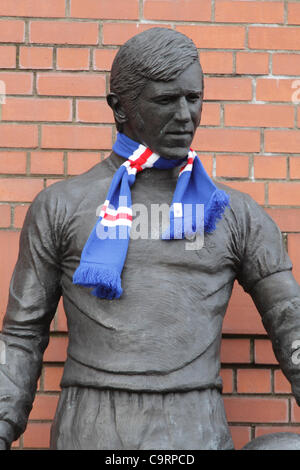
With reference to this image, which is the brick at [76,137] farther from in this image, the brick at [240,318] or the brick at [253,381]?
the brick at [253,381]

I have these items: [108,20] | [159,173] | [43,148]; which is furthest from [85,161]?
[159,173]

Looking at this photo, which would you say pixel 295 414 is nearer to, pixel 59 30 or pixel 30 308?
pixel 30 308

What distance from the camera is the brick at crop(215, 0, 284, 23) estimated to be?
15.3 feet

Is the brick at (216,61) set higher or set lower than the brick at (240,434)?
higher

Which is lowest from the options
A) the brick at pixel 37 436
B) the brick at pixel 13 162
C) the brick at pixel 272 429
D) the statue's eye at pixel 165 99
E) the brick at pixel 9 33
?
the brick at pixel 37 436

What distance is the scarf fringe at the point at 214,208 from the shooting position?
3695 mm

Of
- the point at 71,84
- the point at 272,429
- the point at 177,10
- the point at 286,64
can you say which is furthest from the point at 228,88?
the point at 272,429

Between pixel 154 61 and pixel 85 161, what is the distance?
1041 mm

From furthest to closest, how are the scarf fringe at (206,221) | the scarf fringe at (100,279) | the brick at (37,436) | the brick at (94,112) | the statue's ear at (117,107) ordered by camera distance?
the brick at (94,112) < the brick at (37,436) < the statue's ear at (117,107) < the scarf fringe at (206,221) < the scarf fringe at (100,279)

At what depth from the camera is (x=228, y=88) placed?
4660 mm

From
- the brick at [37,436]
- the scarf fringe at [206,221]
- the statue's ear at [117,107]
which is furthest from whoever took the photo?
the brick at [37,436]

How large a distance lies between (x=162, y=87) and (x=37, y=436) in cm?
154

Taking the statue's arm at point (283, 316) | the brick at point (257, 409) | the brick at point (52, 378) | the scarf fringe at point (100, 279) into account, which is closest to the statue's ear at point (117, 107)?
the scarf fringe at point (100, 279)

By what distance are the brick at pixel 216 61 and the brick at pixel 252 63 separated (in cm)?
3
